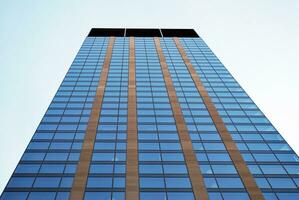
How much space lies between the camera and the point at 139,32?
85750 mm

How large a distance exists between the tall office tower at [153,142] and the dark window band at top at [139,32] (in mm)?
25826

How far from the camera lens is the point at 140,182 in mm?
32125

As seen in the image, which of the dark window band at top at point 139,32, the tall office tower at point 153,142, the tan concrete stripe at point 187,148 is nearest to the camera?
the tan concrete stripe at point 187,148

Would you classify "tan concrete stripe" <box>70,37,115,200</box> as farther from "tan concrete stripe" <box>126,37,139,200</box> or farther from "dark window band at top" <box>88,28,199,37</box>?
"dark window band at top" <box>88,28,199,37</box>

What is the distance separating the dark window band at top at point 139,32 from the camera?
8411 centimetres

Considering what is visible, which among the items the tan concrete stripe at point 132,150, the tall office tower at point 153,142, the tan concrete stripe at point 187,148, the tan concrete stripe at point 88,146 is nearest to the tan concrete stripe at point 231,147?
the tall office tower at point 153,142

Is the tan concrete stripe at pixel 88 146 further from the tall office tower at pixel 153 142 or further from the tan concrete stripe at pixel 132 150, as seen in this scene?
the tan concrete stripe at pixel 132 150

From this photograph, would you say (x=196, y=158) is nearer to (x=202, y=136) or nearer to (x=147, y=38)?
(x=202, y=136)

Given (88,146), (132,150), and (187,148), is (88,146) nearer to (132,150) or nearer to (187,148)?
(132,150)

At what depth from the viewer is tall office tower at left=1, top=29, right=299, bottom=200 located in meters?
31.5

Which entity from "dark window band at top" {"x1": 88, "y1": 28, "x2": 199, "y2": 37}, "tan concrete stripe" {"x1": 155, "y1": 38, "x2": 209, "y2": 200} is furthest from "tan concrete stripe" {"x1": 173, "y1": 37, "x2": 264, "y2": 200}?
"dark window band at top" {"x1": 88, "y1": 28, "x2": 199, "y2": 37}

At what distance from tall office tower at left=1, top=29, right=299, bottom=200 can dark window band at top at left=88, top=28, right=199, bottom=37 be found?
25826 mm

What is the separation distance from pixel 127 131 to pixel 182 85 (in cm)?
1550

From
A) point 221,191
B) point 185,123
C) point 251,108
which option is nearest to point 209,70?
point 251,108
